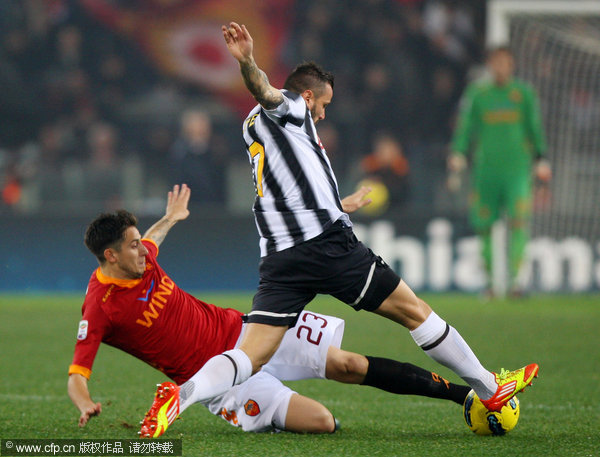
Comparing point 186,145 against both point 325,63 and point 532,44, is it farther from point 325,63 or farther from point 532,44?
point 532,44

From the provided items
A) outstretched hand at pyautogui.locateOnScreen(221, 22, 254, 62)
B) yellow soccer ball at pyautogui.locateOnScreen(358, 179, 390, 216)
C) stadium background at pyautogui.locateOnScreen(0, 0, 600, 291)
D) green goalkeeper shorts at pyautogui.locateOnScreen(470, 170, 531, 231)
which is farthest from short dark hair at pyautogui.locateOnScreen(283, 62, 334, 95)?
yellow soccer ball at pyautogui.locateOnScreen(358, 179, 390, 216)

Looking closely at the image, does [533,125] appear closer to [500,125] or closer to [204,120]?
[500,125]

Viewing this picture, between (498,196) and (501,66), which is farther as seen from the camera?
(498,196)

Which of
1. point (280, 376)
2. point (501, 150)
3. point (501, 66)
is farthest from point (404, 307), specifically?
point (501, 150)

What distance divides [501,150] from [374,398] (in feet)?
20.2

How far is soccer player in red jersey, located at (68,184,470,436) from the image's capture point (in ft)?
14.0

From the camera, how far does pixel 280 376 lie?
15.2ft

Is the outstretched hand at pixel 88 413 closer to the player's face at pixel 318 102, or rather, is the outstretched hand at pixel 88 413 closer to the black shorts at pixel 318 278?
the black shorts at pixel 318 278

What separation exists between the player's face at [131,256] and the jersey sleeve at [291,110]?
78cm

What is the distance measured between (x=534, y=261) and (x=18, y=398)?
319 inches

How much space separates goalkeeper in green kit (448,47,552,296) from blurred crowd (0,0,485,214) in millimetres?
2195

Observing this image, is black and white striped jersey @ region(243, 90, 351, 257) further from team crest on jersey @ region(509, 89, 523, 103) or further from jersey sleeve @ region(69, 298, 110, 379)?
team crest on jersey @ region(509, 89, 523, 103)

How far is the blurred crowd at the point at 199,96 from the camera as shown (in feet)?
45.1

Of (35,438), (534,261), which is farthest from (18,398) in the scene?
(534,261)
